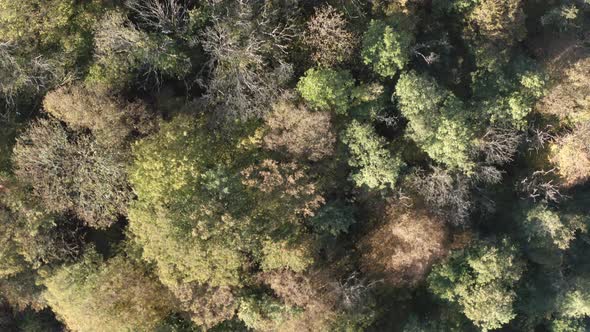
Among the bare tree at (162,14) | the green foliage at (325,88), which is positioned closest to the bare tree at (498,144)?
the green foliage at (325,88)

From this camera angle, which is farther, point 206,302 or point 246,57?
point 246,57

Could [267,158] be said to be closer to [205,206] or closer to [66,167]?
[205,206]

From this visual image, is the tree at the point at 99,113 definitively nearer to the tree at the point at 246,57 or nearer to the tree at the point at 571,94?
the tree at the point at 246,57

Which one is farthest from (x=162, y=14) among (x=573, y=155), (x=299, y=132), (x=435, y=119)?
(x=573, y=155)

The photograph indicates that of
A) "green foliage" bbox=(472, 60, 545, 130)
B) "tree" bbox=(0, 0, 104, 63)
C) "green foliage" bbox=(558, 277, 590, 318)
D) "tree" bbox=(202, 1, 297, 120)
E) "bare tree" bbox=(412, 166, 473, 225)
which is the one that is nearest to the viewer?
"tree" bbox=(0, 0, 104, 63)

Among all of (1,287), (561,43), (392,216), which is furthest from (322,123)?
(1,287)

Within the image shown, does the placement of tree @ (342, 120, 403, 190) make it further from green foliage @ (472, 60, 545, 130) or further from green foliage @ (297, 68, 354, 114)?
green foliage @ (472, 60, 545, 130)

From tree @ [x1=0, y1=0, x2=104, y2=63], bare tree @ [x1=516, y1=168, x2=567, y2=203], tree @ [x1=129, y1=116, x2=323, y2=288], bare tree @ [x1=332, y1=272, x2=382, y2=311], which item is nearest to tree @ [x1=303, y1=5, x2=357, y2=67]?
tree @ [x1=129, y1=116, x2=323, y2=288]

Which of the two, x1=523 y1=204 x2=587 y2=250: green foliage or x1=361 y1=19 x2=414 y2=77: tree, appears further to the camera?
x1=523 y1=204 x2=587 y2=250: green foliage
